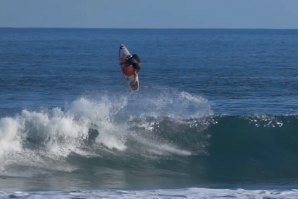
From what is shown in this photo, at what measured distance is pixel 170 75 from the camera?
50438mm

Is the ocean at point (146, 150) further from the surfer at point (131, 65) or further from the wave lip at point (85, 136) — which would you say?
the surfer at point (131, 65)

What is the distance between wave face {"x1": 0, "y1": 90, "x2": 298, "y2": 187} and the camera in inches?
779

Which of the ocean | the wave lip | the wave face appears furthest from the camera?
the wave lip

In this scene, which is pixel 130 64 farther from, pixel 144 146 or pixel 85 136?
pixel 85 136

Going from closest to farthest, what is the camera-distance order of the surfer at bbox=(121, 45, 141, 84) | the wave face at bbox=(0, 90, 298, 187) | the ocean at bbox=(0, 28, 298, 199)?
1. the ocean at bbox=(0, 28, 298, 199)
2. the surfer at bbox=(121, 45, 141, 84)
3. the wave face at bbox=(0, 90, 298, 187)

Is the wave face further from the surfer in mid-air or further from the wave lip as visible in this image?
the surfer in mid-air

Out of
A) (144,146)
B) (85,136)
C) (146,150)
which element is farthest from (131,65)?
(85,136)

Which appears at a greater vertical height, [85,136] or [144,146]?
[85,136]

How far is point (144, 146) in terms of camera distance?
72.5 feet

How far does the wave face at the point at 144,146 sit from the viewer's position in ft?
65.0

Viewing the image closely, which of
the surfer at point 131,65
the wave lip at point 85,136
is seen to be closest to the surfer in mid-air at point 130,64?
the surfer at point 131,65

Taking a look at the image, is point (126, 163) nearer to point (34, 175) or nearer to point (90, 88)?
point (34, 175)

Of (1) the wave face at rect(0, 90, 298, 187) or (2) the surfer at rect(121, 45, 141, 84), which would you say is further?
(1) the wave face at rect(0, 90, 298, 187)

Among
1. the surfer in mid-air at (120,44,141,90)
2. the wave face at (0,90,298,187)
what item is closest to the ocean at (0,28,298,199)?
the wave face at (0,90,298,187)
